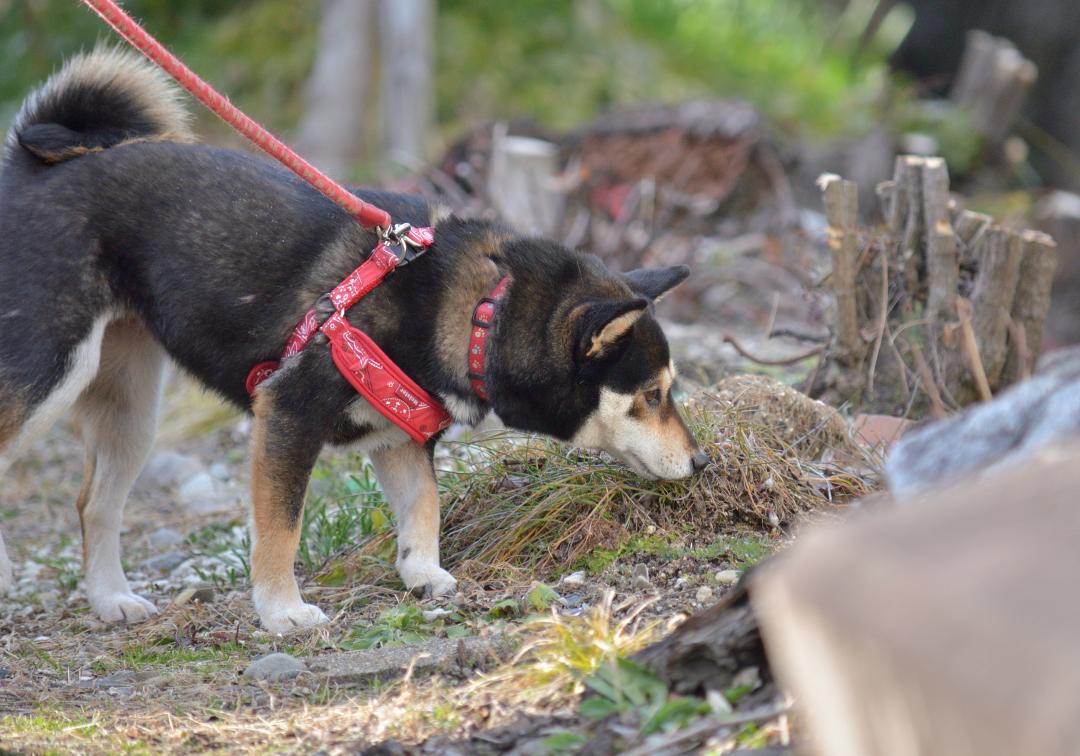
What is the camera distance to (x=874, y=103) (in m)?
12.1

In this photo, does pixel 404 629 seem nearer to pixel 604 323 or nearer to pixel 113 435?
pixel 604 323

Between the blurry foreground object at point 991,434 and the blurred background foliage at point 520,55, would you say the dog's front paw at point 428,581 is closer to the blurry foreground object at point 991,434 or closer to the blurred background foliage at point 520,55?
the blurry foreground object at point 991,434

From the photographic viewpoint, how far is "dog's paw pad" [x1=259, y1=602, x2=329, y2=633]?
392 centimetres

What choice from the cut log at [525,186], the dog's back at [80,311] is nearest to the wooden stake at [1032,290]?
the dog's back at [80,311]

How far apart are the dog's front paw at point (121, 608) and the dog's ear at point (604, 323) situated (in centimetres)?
192

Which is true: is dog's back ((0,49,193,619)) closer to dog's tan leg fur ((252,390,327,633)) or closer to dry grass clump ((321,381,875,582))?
dog's tan leg fur ((252,390,327,633))

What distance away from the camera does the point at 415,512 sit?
4.18 meters

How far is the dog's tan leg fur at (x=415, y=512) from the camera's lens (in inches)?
161

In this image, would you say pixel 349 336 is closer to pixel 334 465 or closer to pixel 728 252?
pixel 334 465

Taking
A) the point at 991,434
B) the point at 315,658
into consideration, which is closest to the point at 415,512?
the point at 315,658

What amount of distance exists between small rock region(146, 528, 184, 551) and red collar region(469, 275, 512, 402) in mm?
2155

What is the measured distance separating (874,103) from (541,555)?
30.8ft

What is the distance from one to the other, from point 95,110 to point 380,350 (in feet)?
4.96

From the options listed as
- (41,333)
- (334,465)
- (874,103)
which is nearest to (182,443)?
(334,465)
